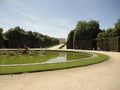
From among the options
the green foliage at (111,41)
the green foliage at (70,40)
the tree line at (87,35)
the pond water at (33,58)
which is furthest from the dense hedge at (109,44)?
the pond water at (33,58)

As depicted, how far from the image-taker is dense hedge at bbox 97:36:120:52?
28.9 m

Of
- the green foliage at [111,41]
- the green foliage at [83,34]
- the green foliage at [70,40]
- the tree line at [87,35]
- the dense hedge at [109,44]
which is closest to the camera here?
the dense hedge at [109,44]

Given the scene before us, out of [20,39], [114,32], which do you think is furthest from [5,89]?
[20,39]

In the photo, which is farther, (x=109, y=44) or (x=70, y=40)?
(x=70, y=40)

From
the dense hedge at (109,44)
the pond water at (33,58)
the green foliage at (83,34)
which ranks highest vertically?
the green foliage at (83,34)

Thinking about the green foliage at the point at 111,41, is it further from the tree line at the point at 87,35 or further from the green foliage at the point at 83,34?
the green foliage at the point at 83,34

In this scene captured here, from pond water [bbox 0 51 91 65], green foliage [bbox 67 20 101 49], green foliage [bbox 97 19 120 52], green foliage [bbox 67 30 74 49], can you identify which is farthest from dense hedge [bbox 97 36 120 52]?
pond water [bbox 0 51 91 65]

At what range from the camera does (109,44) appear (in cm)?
3198

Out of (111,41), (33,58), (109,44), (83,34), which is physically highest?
(83,34)

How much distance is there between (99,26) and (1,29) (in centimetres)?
2991

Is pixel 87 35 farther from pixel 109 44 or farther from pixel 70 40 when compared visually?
pixel 109 44

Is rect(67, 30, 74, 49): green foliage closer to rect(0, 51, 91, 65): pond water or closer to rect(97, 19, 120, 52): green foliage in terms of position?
rect(97, 19, 120, 52): green foliage

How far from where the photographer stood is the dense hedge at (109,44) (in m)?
28.9

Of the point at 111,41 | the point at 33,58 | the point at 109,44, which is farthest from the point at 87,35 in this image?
the point at 33,58
